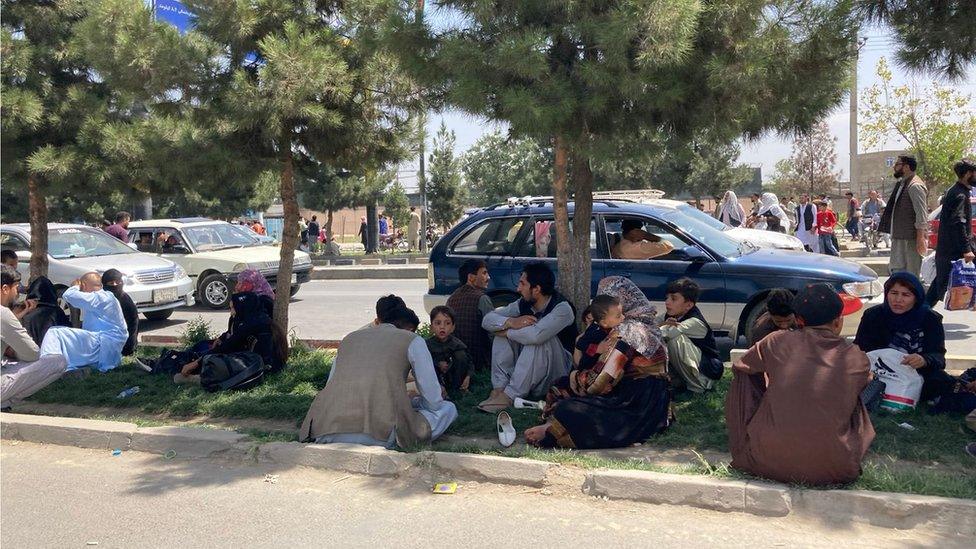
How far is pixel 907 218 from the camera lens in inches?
320

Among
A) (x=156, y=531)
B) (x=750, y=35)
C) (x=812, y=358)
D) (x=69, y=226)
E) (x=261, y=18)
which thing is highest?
(x=261, y=18)

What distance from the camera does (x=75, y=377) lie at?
8.44 meters

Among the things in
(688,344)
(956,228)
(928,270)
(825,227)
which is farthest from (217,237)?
(956,228)

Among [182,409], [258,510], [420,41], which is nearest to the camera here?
[258,510]

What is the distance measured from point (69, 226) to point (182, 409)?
25.6 ft

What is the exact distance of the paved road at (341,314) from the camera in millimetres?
10204

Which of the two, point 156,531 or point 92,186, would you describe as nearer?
point 156,531

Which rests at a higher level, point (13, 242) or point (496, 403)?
point (13, 242)

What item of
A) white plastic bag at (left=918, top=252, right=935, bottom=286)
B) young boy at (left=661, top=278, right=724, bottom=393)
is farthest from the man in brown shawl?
white plastic bag at (left=918, top=252, right=935, bottom=286)

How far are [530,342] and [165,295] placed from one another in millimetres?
8049

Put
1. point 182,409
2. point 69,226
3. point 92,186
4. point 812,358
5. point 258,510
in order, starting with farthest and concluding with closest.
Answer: point 69,226 < point 92,186 < point 182,409 < point 258,510 < point 812,358

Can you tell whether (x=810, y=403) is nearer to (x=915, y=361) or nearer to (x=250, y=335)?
(x=915, y=361)

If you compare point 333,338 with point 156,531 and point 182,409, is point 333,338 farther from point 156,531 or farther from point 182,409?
point 156,531

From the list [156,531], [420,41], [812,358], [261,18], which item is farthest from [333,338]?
[812,358]
